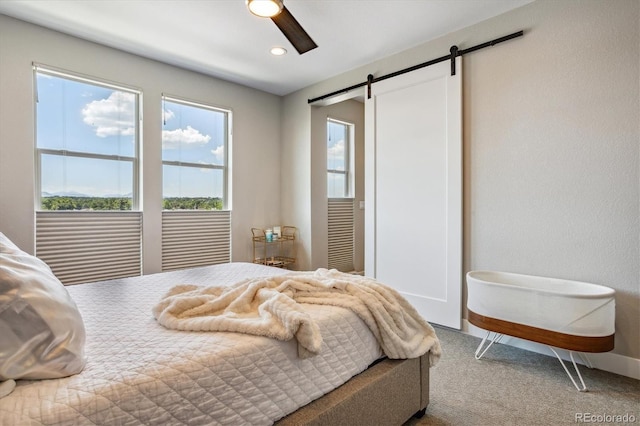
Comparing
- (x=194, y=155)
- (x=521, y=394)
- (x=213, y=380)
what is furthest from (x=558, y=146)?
(x=194, y=155)

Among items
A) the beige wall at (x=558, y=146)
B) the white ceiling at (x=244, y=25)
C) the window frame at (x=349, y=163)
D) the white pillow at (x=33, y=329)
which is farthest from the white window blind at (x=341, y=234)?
the white pillow at (x=33, y=329)

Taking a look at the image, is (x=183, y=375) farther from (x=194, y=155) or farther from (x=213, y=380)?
(x=194, y=155)

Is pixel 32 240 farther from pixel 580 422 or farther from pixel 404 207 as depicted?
pixel 580 422

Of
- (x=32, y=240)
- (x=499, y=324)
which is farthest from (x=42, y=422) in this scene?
(x=32, y=240)

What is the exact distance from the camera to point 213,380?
41.9 inches

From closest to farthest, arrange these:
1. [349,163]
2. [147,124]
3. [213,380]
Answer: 1. [213,380]
2. [147,124]
3. [349,163]

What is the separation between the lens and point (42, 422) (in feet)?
2.61

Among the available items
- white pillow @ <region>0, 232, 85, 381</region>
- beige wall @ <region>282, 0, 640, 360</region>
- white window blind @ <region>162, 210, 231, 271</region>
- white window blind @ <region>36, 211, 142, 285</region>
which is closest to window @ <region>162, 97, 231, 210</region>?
white window blind @ <region>162, 210, 231, 271</region>

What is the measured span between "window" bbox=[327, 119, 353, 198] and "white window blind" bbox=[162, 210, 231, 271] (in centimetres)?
164

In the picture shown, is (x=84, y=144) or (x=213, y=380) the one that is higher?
(x=84, y=144)

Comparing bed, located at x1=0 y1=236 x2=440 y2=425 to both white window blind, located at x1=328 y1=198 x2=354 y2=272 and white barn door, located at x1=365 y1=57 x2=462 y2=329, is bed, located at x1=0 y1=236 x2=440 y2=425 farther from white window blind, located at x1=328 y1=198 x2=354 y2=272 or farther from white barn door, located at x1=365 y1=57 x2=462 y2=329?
white window blind, located at x1=328 y1=198 x2=354 y2=272

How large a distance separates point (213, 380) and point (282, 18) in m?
1.92

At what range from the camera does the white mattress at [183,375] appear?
87cm

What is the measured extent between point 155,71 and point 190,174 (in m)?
1.15
